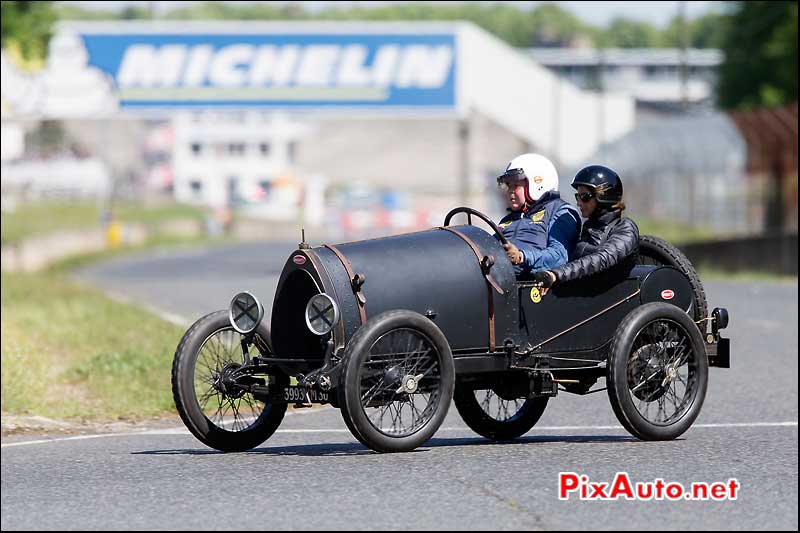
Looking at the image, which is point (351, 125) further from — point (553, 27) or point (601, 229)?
point (601, 229)

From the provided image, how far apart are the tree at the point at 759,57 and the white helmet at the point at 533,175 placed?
60711mm

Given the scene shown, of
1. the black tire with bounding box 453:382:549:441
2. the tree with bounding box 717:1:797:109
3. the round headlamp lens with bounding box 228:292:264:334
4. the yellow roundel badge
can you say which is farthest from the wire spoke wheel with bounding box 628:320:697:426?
the tree with bounding box 717:1:797:109

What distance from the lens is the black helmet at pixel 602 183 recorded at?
30.7 ft

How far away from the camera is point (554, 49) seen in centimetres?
15788

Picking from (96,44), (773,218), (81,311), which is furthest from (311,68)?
(81,311)

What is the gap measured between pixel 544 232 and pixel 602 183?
501 millimetres

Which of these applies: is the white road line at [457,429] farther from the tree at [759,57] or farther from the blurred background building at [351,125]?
the tree at [759,57]

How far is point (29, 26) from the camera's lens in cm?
3350

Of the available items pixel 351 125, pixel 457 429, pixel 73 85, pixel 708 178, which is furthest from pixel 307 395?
pixel 351 125

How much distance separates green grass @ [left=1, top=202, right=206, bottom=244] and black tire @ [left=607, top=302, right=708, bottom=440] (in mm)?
43234

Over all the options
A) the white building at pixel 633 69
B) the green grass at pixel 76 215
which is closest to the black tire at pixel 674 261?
the green grass at pixel 76 215

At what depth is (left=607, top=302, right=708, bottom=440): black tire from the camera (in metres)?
8.89

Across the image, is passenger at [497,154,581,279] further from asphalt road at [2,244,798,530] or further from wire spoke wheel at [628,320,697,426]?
asphalt road at [2,244,798,530]

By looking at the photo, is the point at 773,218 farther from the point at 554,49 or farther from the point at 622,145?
the point at 554,49
